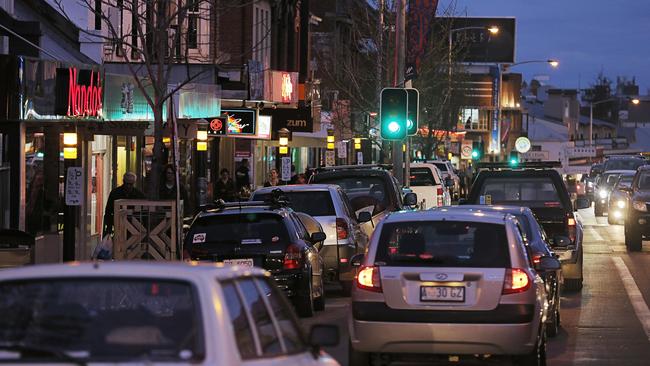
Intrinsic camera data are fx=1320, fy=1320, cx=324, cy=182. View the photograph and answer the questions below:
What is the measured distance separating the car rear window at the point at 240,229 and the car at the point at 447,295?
506 cm

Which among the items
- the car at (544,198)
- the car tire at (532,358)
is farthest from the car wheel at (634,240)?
the car tire at (532,358)

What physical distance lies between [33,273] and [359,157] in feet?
150

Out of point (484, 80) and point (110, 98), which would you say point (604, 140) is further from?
point (110, 98)

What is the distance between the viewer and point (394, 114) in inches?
1069

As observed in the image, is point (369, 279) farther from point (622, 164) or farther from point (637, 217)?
point (622, 164)

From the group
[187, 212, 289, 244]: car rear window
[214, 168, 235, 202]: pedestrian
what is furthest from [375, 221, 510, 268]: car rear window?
[214, 168, 235, 202]: pedestrian

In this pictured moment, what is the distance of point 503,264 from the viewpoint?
11656 mm

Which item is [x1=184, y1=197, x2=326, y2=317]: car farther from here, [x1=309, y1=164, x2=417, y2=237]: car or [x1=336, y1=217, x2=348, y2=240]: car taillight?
[x1=309, y1=164, x2=417, y2=237]: car

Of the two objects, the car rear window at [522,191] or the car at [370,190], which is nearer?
the car rear window at [522,191]

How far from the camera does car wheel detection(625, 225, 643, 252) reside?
2994cm

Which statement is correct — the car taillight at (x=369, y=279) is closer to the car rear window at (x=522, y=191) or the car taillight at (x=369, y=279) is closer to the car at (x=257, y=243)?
the car at (x=257, y=243)

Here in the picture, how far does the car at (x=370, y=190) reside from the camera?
23.7 meters

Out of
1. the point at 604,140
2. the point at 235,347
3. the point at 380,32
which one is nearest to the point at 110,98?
the point at 235,347

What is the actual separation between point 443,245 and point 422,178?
27.4m
